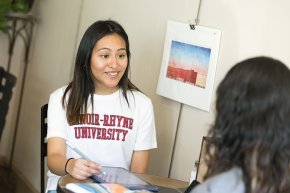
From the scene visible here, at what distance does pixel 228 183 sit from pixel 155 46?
1281 millimetres

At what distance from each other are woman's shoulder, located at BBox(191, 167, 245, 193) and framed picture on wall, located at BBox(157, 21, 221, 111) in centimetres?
89

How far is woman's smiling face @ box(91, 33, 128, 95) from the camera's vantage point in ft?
6.23

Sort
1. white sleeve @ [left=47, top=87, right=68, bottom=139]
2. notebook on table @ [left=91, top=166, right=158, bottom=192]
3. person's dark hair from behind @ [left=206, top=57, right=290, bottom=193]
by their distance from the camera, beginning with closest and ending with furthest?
person's dark hair from behind @ [left=206, top=57, right=290, bottom=193], notebook on table @ [left=91, top=166, right=158, bottom=192], white sleeve @ [left=47, top=87, right=68, bottom=139]

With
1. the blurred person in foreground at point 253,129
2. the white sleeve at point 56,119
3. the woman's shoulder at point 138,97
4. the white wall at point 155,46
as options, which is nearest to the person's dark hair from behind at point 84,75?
the white sleeve at point 56,119

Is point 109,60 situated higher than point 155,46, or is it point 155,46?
point 155,46

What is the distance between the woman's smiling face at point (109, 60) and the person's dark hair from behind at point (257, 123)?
92 centimetres

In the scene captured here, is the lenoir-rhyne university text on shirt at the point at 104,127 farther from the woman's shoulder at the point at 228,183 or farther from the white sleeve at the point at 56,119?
the woman's shoulder at the point at 228,183

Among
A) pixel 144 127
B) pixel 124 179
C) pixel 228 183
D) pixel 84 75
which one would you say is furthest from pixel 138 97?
pixel 228 183

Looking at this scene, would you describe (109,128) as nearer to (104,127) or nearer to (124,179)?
(104,127)

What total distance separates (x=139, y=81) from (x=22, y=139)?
1587 millimetres

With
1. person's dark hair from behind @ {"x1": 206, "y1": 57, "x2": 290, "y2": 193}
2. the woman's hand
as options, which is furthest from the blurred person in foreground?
the woman's hand

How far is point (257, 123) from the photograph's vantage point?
994mm

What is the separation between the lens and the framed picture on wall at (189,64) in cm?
190

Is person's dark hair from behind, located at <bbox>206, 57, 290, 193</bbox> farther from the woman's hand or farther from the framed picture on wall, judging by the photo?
the framed picture on wall
